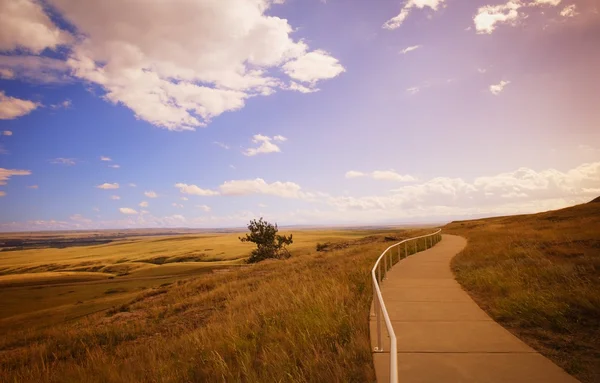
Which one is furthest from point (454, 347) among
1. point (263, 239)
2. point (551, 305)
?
point (263, 239)

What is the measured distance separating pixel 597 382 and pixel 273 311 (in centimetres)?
632

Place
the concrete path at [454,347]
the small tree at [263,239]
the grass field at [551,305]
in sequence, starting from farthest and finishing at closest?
the small tree at [263,239] < the grass field at [551,305] < the concrete path at [454,347]

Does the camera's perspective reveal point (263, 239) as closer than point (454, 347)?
No

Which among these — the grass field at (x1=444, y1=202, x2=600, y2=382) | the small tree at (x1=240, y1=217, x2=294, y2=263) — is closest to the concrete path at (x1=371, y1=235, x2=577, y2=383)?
the grass field at (x1=444, y1=202, x2=600, y2=382)

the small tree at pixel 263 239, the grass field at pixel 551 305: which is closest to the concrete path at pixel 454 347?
the grass field at pixel 551 305

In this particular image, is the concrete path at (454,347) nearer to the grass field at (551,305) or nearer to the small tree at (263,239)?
the grass field at (551,305)

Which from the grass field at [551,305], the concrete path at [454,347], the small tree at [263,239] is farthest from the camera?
the small tree at [263,239]

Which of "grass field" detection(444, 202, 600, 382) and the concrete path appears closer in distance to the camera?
the concrete path

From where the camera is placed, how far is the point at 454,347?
5.11 meters

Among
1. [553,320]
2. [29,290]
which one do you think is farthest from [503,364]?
[29,290]

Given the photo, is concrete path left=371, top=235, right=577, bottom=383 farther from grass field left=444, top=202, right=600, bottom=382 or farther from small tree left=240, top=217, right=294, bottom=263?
small tree left=240, top=217, right=294, bottom=263

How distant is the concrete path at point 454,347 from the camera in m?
4.18

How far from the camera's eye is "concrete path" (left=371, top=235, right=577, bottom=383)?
4.18 m

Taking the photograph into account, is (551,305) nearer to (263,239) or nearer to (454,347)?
(454,347)
